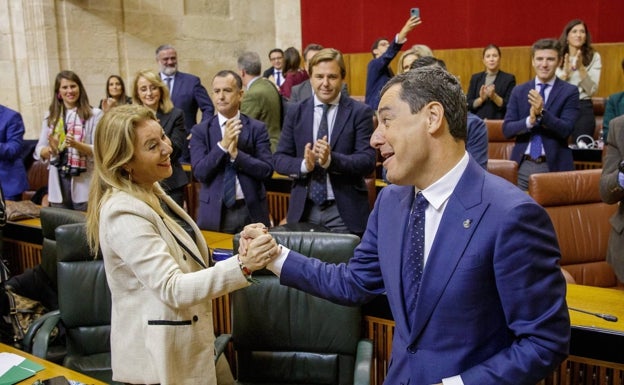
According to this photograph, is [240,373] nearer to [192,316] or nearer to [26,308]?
[192,316]

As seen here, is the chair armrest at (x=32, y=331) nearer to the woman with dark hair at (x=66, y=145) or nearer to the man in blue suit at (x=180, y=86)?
the woman with dark hair at (x=66, y=145)

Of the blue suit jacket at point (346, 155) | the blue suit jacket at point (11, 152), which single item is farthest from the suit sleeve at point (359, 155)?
the blue suit jacket at point (11, 152)

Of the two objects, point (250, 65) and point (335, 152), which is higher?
point (250, 65)

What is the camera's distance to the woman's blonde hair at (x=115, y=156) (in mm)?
2098

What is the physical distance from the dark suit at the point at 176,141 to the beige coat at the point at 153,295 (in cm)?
206

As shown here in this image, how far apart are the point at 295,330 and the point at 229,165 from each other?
146cm

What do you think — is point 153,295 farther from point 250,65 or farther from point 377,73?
point 250,65

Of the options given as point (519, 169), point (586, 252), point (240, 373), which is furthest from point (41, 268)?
point (519, 169)

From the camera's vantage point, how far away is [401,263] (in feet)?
5.19

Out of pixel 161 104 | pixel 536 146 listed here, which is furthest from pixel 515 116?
pixel 161 104

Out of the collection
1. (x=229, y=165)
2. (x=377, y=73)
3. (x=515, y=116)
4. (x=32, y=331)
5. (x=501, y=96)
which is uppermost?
(x=377, y=73)

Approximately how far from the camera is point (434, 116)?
4.90ft

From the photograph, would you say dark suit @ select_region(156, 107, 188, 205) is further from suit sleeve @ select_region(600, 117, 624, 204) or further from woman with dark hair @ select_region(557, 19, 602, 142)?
woman with dark hair @ select_region(557, 19, 602, 142)

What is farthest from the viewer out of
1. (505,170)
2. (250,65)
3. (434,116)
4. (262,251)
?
(250,65)
